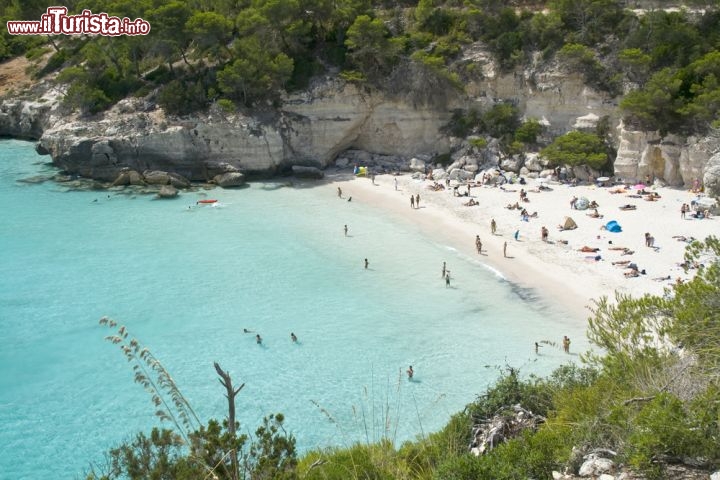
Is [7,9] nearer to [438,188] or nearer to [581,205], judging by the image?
[438,188]

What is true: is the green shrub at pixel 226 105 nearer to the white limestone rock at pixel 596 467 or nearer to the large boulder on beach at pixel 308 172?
the large boulder on beach at pixel 308 172

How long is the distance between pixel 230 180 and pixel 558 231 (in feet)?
68.3

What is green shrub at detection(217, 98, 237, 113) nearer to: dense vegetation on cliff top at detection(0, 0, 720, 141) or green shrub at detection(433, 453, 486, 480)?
dense vegetation on cliff top at detection(0, 0, 720, 141)

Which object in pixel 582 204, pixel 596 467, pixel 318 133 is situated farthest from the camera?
pixel 318 133

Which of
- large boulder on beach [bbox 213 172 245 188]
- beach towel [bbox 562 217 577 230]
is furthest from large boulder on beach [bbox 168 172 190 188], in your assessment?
beach towel [bbox 562 217 577 230]

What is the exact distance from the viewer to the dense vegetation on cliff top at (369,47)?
40188mm

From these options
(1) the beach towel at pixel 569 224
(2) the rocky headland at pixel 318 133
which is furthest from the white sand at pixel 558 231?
(2) the rocky headland at pixel 318 133

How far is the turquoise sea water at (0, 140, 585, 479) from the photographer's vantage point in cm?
1927

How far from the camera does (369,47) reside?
145 ft

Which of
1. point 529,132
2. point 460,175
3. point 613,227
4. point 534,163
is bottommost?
point 613,227

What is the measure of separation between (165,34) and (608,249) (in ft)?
103

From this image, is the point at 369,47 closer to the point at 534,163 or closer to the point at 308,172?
the point at 308,172

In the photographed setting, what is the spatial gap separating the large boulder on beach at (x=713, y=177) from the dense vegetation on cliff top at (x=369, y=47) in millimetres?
4796

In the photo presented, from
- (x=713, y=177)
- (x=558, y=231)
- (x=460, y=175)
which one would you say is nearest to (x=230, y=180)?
(x=460, y=175)
